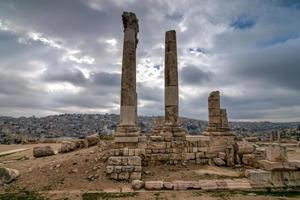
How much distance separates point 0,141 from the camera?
42.2 m

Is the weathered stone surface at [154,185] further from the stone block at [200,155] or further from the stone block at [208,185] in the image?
the stone block at [200,155]

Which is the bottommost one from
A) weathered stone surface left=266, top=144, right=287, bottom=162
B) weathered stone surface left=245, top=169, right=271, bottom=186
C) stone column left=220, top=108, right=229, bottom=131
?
weathered stone surface left=245, top=169, right=271, bottom=186

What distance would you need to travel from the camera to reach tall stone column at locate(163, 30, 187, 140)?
59.6 ft

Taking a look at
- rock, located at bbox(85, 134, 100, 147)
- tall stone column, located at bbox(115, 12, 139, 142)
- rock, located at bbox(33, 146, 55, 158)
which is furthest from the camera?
rock, located at bbox(85, 134, 100, 147)

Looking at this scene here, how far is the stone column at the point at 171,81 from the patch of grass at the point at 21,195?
9202mm

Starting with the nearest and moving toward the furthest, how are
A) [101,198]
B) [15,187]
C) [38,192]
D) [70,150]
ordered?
[101,198] < [38,192] < [15,187] < [70,150]

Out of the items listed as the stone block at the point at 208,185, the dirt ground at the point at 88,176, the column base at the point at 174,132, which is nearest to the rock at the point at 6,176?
the dirt ground at the point at 88,176

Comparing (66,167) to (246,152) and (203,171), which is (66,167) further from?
(246,152)

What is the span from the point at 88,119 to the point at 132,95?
3643 inches

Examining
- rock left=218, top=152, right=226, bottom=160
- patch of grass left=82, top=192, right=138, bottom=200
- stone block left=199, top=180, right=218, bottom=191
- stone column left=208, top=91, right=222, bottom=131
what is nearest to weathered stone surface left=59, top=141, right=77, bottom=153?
patch of grass left=82, top=192, right=138, bottom=200

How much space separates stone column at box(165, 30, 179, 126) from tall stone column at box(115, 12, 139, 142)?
2.22 metres

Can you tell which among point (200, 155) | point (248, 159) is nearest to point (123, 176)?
point (200, 155)

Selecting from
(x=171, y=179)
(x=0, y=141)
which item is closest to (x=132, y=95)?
(x=171, y=179)

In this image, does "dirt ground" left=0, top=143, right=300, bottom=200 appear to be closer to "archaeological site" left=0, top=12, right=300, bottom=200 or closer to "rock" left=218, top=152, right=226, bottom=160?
"archaeological site" left=0, top=12, right=300, bottom=200
